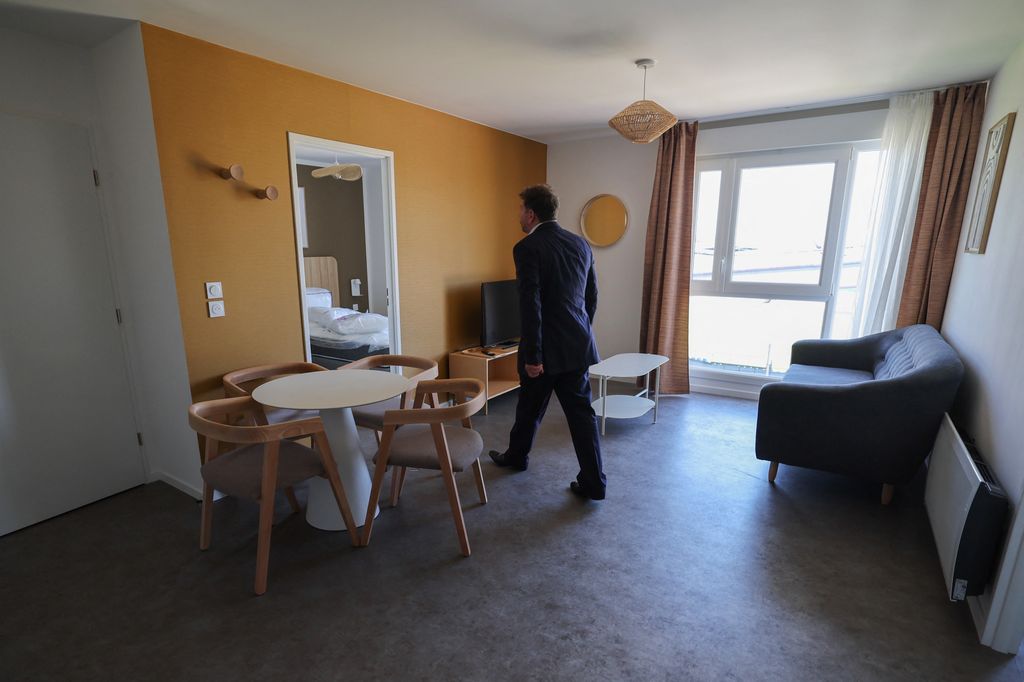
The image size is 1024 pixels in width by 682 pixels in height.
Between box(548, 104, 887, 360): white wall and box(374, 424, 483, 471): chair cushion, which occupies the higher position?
box(548, 104, 887, 360): white wall

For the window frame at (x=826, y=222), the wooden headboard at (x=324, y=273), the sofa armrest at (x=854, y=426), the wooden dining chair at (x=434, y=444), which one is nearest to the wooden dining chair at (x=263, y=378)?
the wooden dining chair at (x=434, y=444)

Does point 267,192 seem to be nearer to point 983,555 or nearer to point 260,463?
point 260,463

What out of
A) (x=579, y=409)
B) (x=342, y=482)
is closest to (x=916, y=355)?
(x=579, y=409)

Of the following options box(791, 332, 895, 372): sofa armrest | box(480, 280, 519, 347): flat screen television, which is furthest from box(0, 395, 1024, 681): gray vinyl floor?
box(480, 280, 519, 347): flat screen television

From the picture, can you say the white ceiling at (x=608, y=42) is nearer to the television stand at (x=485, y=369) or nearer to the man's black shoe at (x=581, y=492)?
the television stand at (x=485, y=369)

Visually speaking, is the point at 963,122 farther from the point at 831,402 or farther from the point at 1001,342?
the point at 831,402

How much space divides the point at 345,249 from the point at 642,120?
10.3 feet

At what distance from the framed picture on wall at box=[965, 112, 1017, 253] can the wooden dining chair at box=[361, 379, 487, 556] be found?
109 inches

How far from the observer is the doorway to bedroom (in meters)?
3.33

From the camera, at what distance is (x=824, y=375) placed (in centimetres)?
336

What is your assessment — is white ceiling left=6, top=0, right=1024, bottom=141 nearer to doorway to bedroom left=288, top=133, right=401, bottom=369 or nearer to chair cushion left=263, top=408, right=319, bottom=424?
doorway to bedroom left=288, top=133, right=401, bottom=369

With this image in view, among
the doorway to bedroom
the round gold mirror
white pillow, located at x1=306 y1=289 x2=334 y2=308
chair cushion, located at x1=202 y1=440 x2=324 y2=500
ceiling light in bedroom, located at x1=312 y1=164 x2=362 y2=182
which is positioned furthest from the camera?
the round gold mirror

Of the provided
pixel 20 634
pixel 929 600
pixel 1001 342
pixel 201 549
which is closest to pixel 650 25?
pixel 1001 342

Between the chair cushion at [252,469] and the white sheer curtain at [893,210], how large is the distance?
12.9 ft
